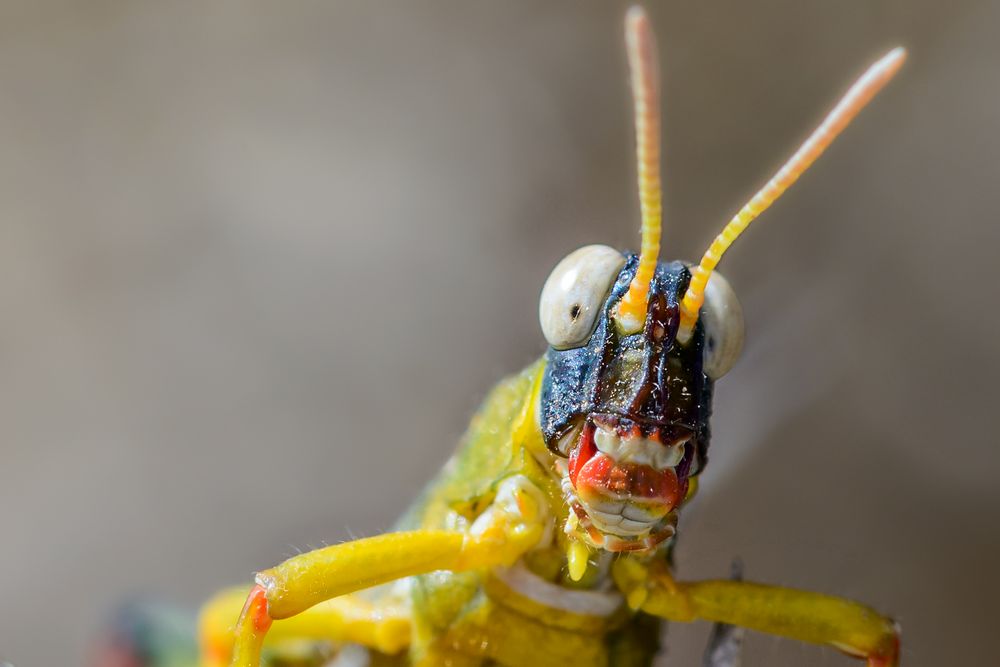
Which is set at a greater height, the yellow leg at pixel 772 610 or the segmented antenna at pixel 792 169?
the segmented antenna at pixel 792 169

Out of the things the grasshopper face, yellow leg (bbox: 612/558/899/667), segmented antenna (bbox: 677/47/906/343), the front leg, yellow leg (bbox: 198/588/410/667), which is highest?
segmented antenna (bbox: 677/47/906/343)

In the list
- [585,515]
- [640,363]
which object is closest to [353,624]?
[585,515]

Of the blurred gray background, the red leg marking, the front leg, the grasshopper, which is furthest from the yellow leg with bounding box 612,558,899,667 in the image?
the blurred gray background

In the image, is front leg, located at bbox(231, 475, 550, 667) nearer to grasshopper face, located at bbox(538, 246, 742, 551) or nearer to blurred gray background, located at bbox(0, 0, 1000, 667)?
grasshopper face, located at bbox(538, 246, 742, 551)

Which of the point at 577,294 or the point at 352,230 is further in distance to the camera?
the point at 352,230

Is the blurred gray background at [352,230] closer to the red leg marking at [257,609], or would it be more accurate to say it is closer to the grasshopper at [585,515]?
the grasshopper at [585,515]

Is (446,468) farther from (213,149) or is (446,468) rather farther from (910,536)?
(213,149)

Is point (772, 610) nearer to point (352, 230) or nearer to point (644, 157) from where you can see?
point (644, 157)

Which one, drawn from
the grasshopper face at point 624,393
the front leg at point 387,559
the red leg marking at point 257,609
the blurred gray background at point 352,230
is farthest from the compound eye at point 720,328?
the blurred gray background at point 352,230

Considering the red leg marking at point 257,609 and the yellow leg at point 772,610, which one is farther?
the yellow leg at point 772,610
